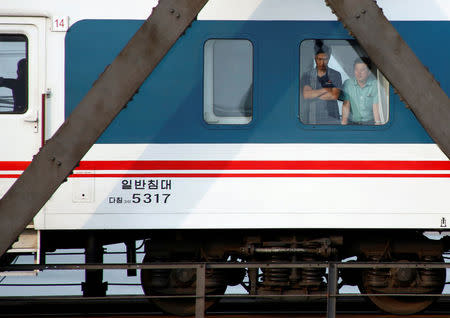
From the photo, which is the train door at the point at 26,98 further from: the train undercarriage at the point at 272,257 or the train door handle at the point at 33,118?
the train undercarriage at the point at 272,257

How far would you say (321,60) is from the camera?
7766mm

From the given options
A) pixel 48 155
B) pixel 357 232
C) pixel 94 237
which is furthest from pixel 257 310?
pixel 48 155

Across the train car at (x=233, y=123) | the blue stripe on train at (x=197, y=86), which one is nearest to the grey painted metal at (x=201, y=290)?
the train car at (x=233, y=123)

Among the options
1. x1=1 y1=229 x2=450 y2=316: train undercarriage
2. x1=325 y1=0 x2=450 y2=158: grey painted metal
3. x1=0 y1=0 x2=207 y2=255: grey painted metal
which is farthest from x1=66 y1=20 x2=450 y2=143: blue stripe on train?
x1=325 y1=0 x2=450 y2=158: grey painted metal

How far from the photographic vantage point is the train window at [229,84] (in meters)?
7.70

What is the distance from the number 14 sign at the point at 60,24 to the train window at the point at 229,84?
1.56 m

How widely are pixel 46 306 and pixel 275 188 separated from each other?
3.72 m

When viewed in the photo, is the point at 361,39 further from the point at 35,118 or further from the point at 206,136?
the point at 35,118

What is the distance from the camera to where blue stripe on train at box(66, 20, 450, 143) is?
7.62 metres

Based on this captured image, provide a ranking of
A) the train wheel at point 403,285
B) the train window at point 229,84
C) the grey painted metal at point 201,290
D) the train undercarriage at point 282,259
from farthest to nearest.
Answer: the train wheel at point 403,285
the train undercarriage at point 282,259
the train window at point 229,84
the grey painted metal at point 201,290

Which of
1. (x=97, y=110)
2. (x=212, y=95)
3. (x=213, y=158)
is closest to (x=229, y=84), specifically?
(x=212, y=95)

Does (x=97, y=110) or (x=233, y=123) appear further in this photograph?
(x=233, y=123)

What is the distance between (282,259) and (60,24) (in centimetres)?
354

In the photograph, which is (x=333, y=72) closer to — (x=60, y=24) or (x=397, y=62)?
(x=397, y=62)
